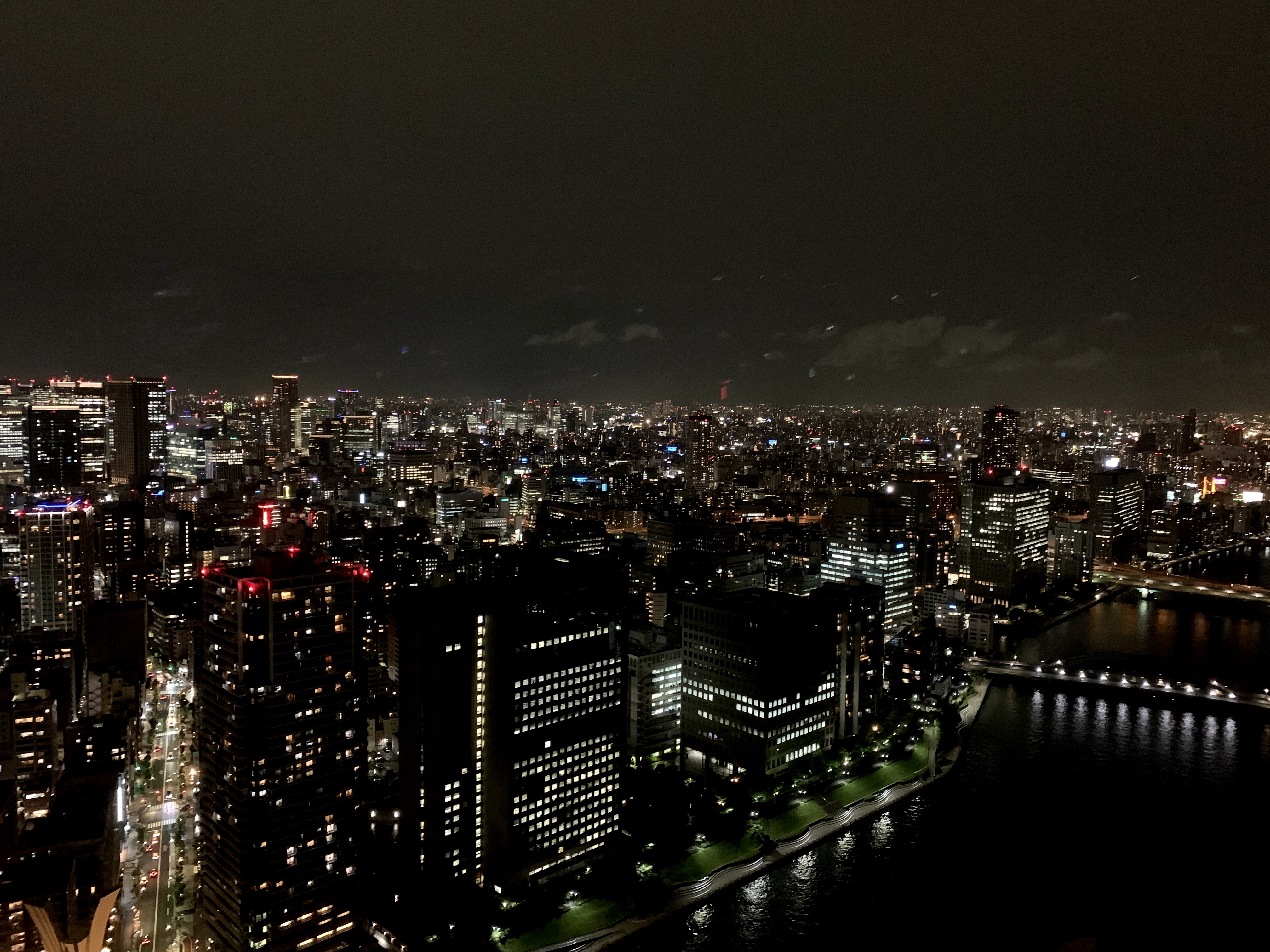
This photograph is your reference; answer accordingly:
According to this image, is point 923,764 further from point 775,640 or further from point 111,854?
point 111,854

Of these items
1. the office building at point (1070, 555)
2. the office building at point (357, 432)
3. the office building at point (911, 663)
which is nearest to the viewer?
the office building at point (911, 663)

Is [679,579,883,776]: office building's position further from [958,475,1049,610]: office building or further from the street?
[958,475,1049,610]: office building

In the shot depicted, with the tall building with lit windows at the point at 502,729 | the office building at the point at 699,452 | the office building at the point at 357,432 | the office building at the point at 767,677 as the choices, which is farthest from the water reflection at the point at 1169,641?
the office building at the point at 357,432

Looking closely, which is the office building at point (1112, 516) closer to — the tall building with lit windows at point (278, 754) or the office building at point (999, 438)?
the office building at point (999, 438)

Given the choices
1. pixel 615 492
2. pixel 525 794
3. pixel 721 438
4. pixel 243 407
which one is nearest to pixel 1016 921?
pixel 525 794

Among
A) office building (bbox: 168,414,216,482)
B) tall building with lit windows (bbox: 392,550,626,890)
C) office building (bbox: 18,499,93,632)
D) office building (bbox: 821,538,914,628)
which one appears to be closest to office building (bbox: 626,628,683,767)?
tall building with lit windows (bbox: 392,550,626,890)

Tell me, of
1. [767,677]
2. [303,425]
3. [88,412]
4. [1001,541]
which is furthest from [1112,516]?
[88,412]

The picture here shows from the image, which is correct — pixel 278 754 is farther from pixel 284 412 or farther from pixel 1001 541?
pixel 284 412
